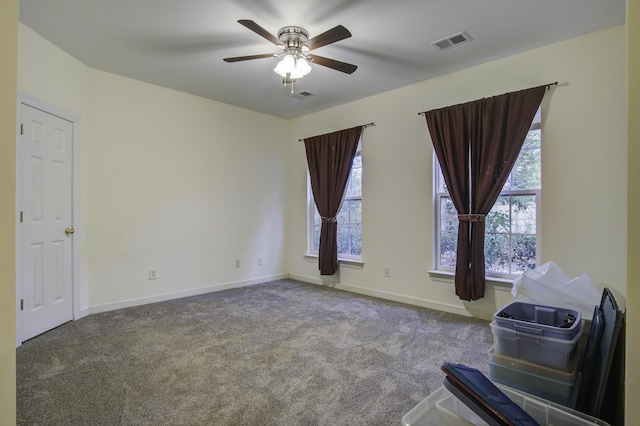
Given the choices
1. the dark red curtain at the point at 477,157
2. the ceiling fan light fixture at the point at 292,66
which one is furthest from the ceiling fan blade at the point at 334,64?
the dark red curtain at the point at 477,157

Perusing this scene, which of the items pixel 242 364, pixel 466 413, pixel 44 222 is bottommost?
pixel 242 364

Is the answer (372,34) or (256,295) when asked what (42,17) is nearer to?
(372,34)

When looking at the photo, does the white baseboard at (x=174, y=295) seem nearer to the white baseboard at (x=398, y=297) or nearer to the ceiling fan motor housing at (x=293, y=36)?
the white baseboard at (x=398, y=297)

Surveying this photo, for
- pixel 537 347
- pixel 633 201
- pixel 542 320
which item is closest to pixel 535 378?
pixel 537 347

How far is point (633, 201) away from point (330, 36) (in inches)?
84.3

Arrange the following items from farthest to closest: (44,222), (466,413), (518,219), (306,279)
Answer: (306,279) < (518,219) < (44,222) < (466,413)

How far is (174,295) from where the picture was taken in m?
4.28

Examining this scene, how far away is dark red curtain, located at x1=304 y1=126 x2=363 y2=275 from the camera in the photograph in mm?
4633

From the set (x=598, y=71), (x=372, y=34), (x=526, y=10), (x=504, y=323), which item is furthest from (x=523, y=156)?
(x=504, y=323)

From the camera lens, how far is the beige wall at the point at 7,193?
105 cm

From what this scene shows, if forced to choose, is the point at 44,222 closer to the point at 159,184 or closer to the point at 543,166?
the point at 159,184

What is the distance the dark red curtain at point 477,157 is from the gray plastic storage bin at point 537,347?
1714mm

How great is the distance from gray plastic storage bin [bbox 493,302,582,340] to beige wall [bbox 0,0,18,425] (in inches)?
82.5

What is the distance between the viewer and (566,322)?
182cm
